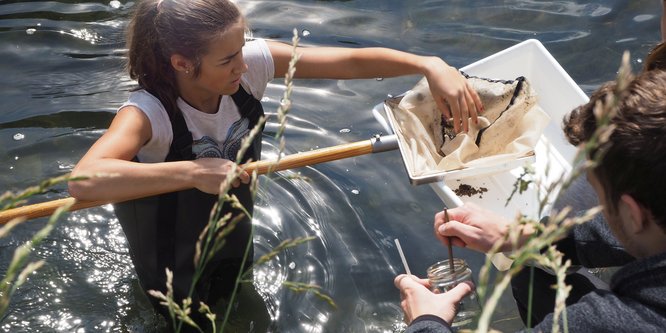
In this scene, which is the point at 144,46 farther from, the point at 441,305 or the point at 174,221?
the point at 441,305

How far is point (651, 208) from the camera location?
189 centimetres

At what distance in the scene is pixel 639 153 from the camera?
6.09 ft

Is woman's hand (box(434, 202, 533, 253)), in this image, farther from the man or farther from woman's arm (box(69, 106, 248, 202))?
woman's arm (box(69, 106, 248, 202))

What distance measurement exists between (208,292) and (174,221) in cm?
50

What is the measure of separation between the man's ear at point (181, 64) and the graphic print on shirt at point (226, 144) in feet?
0.87

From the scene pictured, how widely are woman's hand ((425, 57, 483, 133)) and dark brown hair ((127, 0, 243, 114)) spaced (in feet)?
2.45

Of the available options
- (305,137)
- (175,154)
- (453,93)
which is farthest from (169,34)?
(305,137)

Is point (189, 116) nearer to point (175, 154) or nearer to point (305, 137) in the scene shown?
point (175, 154)

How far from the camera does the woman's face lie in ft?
8.76

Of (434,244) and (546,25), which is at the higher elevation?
(546,25)

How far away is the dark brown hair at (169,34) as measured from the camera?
2.64 meters

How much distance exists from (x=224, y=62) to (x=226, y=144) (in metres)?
0.36

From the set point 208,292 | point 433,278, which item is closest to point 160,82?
point 208,292

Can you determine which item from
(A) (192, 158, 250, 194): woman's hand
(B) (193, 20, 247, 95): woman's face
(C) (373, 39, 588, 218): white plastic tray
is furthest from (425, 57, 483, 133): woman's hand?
(A) (192, 158, 250, 194): woman's hand
